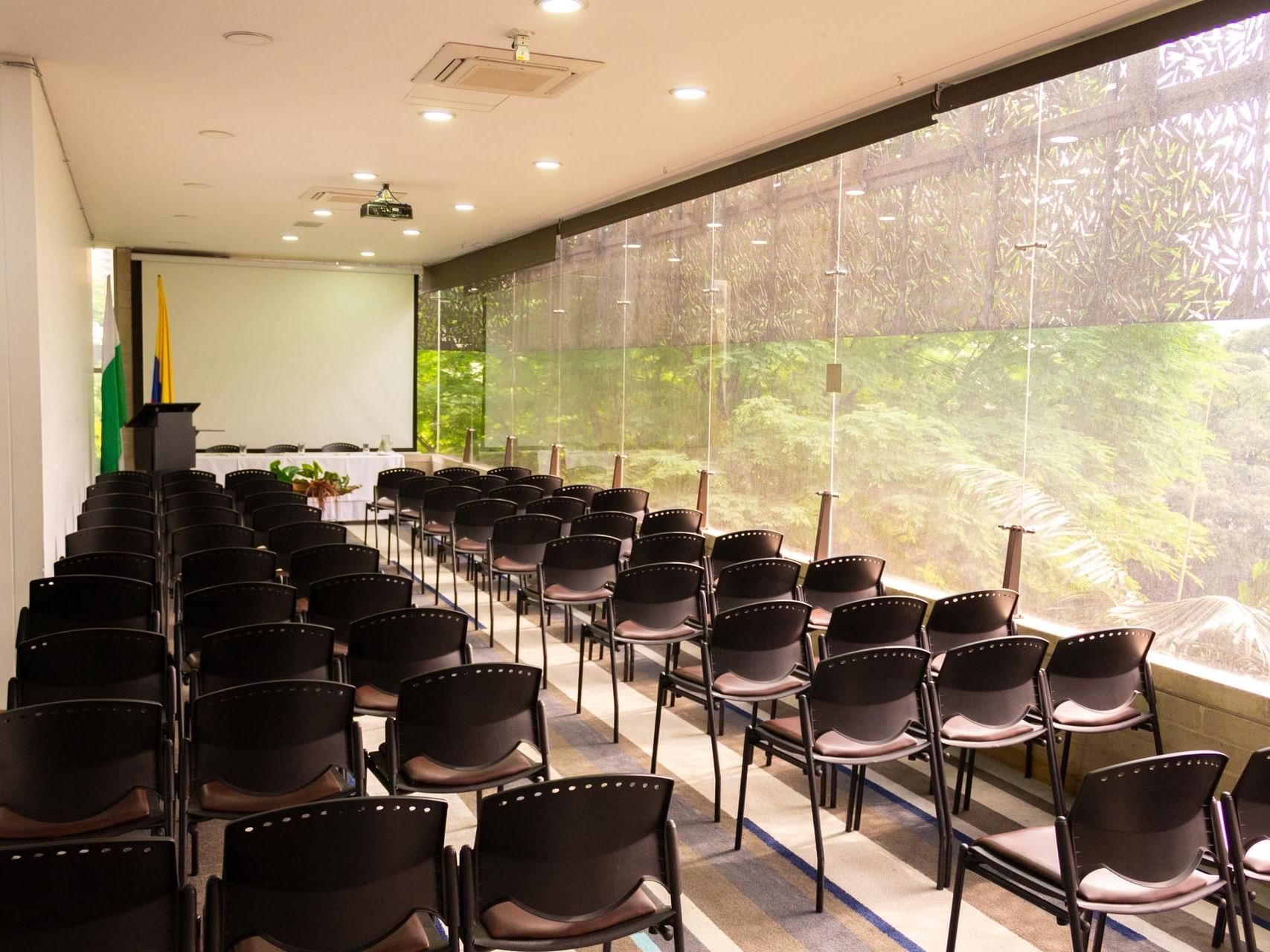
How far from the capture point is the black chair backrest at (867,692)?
161 inches

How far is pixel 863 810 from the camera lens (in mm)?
4961

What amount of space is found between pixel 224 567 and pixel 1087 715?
14.2 feet

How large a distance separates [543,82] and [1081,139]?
2994mm

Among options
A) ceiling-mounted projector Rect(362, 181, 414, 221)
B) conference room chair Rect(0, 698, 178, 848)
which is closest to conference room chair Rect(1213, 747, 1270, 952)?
conference room chair Rect(0, 698, 178, 848)

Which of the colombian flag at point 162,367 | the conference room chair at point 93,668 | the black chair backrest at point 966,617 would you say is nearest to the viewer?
the conference room chair at point 93,668

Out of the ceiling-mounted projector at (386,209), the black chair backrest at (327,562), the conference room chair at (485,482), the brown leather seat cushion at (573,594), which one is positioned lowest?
the brown leather seat cushion at (573,594)

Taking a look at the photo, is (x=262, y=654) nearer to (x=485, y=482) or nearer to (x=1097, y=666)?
(x=1097, y=666)

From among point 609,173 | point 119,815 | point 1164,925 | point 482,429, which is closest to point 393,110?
point 609,173

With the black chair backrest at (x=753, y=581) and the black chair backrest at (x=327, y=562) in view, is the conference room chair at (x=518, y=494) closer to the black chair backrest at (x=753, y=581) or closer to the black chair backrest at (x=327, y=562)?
the black chair backrest at (x=327, y=562)

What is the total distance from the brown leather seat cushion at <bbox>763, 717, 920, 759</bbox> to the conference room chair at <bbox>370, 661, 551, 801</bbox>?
1016mm

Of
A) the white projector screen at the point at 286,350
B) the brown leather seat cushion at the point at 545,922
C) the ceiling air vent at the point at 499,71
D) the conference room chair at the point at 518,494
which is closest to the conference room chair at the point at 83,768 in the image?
the brown leather seat cushion at the point at 545,922

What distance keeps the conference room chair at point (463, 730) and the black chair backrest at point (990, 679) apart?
63.2 inches

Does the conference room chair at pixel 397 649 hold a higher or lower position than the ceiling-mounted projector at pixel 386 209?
lower

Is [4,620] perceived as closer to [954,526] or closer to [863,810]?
[863,810]
